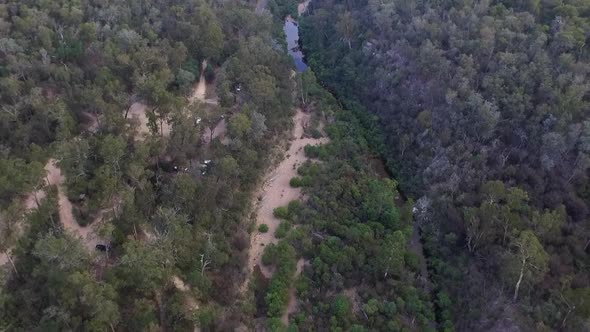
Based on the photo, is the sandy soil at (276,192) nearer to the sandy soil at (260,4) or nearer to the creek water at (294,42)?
the creek water at (294,42)

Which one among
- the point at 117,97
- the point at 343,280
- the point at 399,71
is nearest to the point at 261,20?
the point at 399,71

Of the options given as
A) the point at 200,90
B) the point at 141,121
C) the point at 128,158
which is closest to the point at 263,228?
the point at 128,158

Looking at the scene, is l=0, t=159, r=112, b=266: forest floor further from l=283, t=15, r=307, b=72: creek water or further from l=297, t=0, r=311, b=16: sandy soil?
l=297, t=0, r=311, b=16: sandy soil

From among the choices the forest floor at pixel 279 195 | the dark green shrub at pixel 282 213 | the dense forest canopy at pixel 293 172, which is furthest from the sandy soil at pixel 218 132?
the dark green shrub at pixel 282 213

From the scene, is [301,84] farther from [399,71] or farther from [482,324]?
[482,324]

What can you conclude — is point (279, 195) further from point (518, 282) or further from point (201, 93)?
point (518, 282)

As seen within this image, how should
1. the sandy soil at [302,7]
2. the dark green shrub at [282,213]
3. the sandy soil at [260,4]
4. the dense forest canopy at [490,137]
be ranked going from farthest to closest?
the sandy soil at [302,7]
the sandy soil at [260,4]
the dark green shrub at [282,213]
the dense forest canopy at [490,137]
